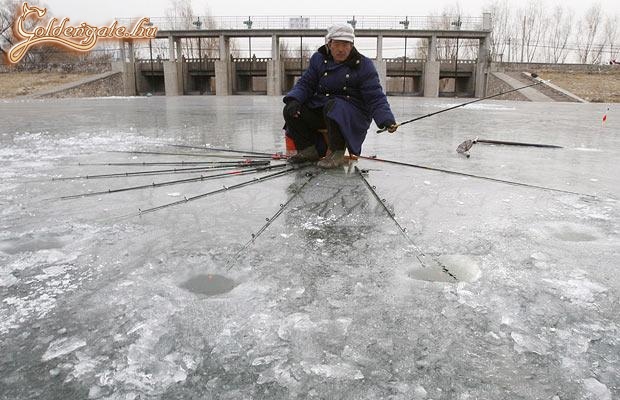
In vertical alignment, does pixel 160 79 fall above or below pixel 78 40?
below

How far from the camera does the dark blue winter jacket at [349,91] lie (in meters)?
4.13

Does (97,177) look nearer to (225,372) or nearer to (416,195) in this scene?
(416,195)

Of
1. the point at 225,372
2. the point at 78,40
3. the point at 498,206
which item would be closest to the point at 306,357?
the point at 225,372

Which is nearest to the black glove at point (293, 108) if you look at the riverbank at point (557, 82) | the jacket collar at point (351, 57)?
the jacket collar at point (351, 57)

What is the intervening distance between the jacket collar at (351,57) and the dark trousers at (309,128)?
1.52 ft

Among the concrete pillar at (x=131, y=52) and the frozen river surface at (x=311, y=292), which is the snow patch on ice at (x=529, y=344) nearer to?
the frozen river surface at (x=311, y=292)

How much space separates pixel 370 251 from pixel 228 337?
100 centimetres

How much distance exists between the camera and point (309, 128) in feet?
15.0

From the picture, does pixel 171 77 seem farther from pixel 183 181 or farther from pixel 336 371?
pixel 336 371

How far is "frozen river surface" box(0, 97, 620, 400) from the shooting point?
1.37 meters

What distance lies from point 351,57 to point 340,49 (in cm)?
16

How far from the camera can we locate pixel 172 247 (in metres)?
2.39

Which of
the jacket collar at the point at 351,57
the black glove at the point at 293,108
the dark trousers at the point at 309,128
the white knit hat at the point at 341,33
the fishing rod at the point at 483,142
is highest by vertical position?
the white knit hat at the point at 341,33

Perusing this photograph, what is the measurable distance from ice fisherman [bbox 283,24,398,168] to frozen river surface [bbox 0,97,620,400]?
690 mm
